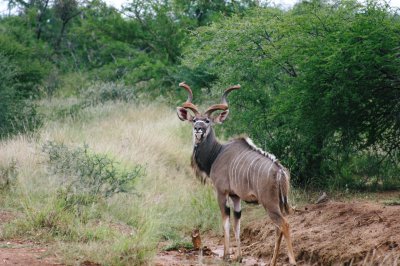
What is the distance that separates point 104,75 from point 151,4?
8.88 ft

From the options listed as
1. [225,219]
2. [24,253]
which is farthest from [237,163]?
[24,253]

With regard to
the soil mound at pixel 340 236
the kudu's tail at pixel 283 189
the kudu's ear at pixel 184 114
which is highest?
the kudu's ear at pixel 184 114

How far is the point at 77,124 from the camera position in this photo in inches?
567

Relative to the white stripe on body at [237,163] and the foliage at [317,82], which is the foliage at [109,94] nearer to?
the foliage at [317,82]

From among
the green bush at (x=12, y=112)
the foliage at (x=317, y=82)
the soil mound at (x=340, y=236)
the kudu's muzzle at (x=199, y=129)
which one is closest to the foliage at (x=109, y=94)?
the green bush at (x=12, y=112)

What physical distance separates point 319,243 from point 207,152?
180cm

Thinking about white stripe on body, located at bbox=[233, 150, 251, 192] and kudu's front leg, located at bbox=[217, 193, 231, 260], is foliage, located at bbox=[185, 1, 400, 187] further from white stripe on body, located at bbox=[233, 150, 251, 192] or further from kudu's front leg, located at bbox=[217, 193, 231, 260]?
kudu's front leg, located at bbox=[217, 193, 231, 260]

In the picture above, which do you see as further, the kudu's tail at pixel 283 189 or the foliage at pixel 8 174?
the foliage at pixel 8 174

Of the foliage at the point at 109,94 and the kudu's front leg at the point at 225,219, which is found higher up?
the foliage at the point at 109,94

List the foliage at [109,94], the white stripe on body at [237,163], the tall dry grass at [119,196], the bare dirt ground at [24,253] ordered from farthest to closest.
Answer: the foliage at [109,94] → the white stripe on body at [237,163] → the tall dry grass at [119,196] → the bare dirt ground at [24,253]

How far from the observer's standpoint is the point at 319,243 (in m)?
7.07

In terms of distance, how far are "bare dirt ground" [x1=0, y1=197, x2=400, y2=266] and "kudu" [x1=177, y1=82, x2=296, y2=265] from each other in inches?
17.3

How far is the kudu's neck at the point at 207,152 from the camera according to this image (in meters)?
8.11

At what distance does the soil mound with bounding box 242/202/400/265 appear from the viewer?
6324 millimetres
